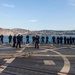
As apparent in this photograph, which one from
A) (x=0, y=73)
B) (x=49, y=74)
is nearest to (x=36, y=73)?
(x=49, y=74)

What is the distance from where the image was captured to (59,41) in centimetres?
6794

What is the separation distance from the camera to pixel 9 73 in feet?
45.2

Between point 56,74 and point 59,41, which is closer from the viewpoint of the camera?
point 56,74

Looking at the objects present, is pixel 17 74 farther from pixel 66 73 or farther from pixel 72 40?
pixel 72 40

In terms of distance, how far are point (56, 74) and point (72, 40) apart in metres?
51.9

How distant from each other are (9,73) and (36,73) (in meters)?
1.33

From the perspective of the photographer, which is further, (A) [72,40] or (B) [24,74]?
(A) [72,40]

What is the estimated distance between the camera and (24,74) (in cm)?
1352

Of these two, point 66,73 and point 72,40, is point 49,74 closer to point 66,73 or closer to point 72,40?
point 66,73

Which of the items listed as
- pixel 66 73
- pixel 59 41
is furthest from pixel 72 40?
pixel 66 73

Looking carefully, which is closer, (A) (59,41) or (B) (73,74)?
(B) (73,74)

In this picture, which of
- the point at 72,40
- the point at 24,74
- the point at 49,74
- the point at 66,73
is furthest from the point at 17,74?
the point at 72,40

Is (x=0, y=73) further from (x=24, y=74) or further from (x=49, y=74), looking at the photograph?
(x=49, y=74)

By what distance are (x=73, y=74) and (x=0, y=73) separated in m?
3.59
